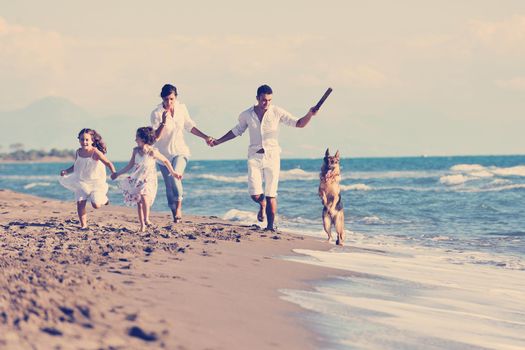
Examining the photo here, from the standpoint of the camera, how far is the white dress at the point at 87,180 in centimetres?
974

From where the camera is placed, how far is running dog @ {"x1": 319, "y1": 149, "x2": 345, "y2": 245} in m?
10.0

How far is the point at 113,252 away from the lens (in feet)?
23.4

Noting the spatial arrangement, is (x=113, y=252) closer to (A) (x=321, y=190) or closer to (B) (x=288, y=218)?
(A) (x=321, y=190)

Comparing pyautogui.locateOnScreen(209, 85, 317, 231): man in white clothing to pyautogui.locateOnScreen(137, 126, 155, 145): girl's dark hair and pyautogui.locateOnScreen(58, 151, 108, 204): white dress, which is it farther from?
pyautogui.locateOnScreen(58, 151, 108, 204): white dress

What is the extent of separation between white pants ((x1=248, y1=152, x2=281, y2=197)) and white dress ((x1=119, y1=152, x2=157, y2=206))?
4.18 feet

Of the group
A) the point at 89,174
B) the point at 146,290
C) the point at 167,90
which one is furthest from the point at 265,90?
the point at 146,290

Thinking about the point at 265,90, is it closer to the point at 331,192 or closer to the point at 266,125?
the point at 266,125

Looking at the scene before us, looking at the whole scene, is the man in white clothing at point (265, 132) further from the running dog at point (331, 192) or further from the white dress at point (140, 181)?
the white dress at point (140, 181)

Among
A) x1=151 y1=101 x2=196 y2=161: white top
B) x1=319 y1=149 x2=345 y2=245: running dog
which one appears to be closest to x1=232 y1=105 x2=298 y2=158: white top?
x1=319 y1=149 x2=345 y2=245: running dog

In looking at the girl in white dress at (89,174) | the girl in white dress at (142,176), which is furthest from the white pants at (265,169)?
the girl in white dress at (89,174)

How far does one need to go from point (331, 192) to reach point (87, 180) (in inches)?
124

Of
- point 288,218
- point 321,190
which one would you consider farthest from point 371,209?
point 321,190

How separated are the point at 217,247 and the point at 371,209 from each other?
10100 mm

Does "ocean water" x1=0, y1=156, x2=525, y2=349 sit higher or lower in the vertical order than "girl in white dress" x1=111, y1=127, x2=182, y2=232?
lower
